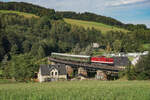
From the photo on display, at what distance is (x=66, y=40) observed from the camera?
362ft

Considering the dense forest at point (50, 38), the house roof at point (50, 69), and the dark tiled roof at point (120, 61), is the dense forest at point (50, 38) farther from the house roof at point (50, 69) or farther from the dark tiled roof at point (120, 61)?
the dark tiled roof at point (120, 61)

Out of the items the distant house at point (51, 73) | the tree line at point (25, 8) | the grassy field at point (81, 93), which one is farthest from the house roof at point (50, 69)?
the tree line at point (25, 8)

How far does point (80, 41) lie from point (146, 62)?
8092cm

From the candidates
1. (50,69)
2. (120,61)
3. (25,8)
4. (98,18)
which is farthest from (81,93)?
(98,18)

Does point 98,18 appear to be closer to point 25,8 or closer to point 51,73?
point 25,8

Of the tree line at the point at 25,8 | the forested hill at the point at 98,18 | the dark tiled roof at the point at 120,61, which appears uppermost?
the tree line at the point at 25,8

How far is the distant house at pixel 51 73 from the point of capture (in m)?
45.6

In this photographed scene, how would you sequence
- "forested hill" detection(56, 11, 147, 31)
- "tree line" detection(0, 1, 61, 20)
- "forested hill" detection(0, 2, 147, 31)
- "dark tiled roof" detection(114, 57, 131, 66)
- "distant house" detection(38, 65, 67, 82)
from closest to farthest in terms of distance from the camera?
"distant house" detection(38, 65, 67, 82), "dark tiled roof" detection(114, 57, 131, 66), "forested hill" detection(0, 2, 147, 31), "tree line" detection(0, 1, 61, 20), "forested hill" detection(56, 11, 147, 31)

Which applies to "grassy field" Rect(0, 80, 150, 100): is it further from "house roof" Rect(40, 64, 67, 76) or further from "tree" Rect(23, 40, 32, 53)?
"tree" Rect(23, 40, 32, 53)

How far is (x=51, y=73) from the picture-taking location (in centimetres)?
4681

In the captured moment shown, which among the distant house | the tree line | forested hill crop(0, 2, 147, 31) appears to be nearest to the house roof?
the distant house

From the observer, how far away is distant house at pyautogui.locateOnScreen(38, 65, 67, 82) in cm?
4556

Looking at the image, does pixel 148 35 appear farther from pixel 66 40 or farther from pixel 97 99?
pixel 97 99

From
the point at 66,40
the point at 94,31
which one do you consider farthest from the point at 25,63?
the point at 94,31
